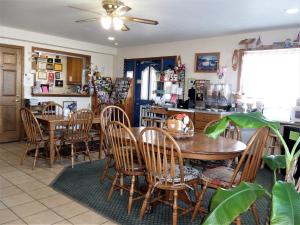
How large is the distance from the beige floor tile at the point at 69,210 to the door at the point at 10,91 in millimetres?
3557

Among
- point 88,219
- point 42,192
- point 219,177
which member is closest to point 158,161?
point 219,177

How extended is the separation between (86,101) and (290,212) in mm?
6305

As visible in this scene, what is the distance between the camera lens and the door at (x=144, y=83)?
260 inches

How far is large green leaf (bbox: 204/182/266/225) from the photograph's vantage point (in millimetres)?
1263

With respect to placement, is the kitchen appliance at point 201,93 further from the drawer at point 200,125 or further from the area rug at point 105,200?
the area rug at point 105,200

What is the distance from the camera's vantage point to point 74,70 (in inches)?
299

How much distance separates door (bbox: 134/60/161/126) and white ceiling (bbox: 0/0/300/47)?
3.80 feet

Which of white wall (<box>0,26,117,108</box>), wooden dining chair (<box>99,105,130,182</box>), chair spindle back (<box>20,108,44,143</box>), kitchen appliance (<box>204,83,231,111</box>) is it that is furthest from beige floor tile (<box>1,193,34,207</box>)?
kitchen appliance (<box>204,83,231,111</box>)

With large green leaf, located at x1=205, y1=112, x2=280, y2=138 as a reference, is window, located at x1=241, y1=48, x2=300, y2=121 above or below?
above

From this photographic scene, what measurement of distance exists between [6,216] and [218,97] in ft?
13.2

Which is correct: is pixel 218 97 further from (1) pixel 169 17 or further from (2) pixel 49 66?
(2) pixel 49 66

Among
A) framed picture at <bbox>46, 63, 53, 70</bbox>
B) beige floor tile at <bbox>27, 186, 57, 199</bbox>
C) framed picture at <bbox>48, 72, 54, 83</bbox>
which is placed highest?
framed picture at <bbox>46, 63, 53, 70</bbox>

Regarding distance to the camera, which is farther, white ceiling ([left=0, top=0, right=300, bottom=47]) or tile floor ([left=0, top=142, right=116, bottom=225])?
white ceiling ([left=0, top=0, right=300, bottom=47])

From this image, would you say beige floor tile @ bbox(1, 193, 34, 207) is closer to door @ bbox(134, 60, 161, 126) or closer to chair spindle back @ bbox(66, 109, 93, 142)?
chair spindle back @ bbox(66, 109, 93, 142)
